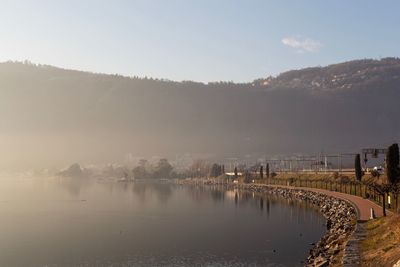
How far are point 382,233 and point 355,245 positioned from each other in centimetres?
235

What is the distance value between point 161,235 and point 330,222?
21.9m

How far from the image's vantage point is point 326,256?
41.0 metres

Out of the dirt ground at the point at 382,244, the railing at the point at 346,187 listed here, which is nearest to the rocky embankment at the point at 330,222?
the dirt ground at the point at 382,244

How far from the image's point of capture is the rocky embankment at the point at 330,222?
4097cm

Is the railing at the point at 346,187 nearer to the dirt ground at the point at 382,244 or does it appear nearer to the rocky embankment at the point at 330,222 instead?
the rocky embankment at the point at 330,222

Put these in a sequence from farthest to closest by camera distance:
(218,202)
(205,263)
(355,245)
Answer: (218,202) → (205,263) → (355,245)

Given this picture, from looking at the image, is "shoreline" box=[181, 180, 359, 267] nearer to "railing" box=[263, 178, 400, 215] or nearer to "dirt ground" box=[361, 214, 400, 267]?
"dirt ground" box=[361, 214, 400, 267]

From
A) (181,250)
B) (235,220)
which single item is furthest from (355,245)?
(235,220)

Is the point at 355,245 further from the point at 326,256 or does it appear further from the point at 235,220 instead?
the point at 235,220

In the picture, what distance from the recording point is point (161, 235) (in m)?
66.4

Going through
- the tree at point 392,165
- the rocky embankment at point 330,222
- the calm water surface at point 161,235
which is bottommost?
the calm water surface at point 161,235

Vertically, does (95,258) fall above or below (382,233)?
below

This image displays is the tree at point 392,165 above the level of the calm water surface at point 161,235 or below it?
above

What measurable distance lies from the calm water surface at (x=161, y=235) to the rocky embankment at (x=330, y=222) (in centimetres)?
193
